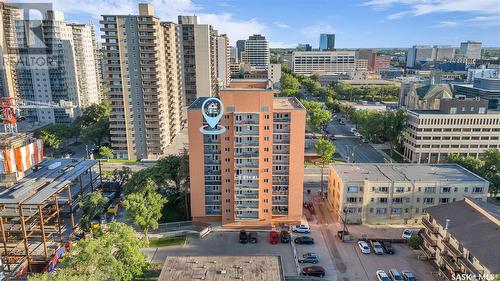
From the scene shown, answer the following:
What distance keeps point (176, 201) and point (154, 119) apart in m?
31.0

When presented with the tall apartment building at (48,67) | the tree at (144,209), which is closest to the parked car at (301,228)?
the tree at (144,209)

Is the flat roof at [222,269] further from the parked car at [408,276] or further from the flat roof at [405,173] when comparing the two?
the flat roof at [405,173]

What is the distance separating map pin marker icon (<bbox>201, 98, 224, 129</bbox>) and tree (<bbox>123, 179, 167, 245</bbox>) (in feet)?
46.9

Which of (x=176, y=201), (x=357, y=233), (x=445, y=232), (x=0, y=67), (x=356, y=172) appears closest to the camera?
(x=445, y=232)

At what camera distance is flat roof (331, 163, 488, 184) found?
5656 cm

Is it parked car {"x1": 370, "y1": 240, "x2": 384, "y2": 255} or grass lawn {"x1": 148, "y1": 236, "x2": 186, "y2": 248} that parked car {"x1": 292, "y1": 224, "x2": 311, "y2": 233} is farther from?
grass lawn {"x1": 148, "y1": 236, "x2": 186, "y2": 248}

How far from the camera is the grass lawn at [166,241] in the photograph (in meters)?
51.6

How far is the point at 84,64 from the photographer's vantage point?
127312 mm

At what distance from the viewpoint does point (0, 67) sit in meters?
119

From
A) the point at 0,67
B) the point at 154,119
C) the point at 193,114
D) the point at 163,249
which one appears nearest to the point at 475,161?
the point at 193,114

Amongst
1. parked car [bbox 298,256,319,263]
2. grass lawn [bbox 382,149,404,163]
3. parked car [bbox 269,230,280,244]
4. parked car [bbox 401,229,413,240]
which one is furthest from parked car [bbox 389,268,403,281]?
grass lawn [bbox 382,149,404,163]

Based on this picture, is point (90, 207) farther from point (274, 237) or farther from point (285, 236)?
point (285, 236)

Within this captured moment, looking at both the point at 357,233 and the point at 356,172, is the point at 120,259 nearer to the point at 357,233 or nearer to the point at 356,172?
the point at 357,233

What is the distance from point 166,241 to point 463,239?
40.6 meters
